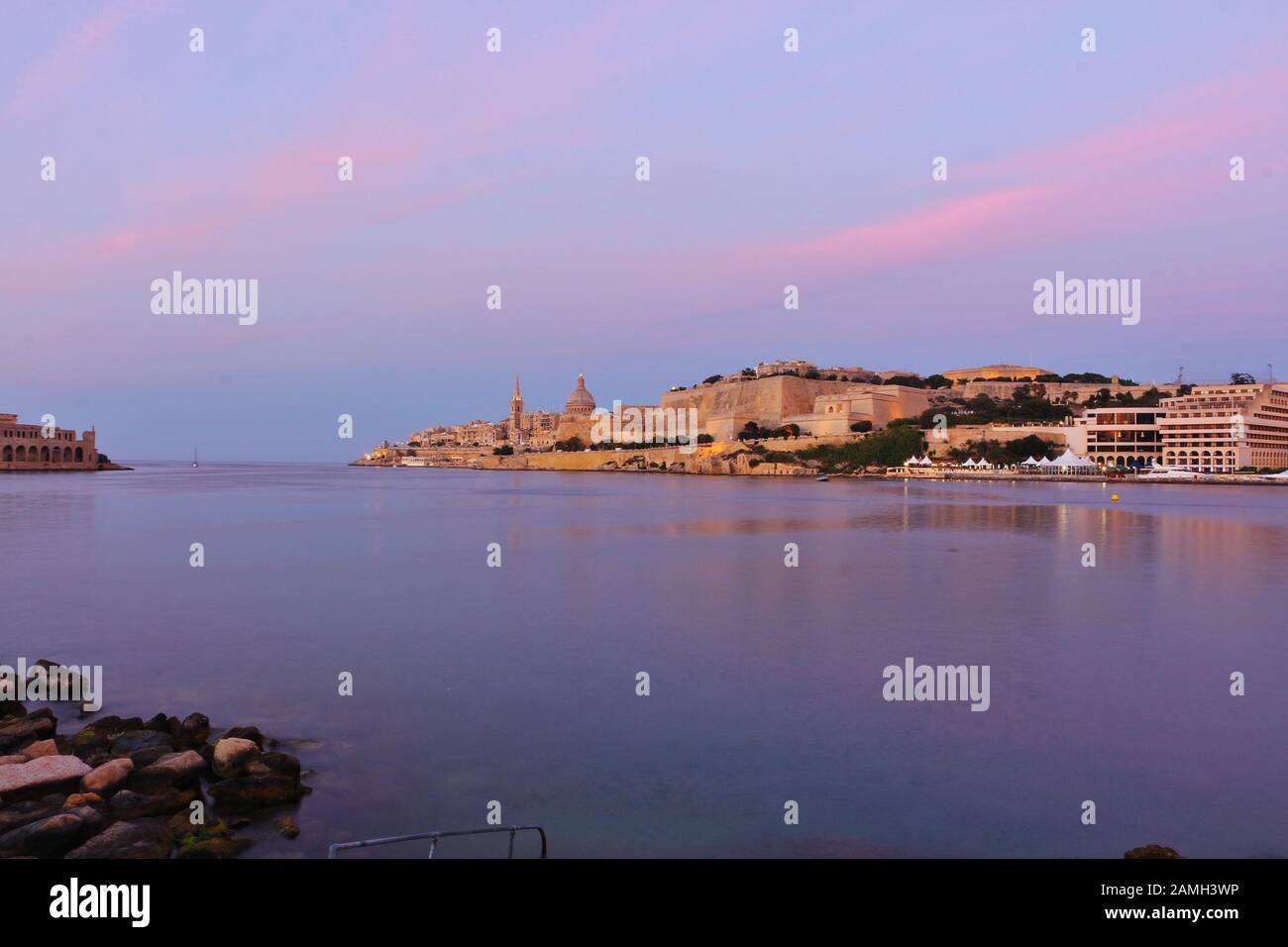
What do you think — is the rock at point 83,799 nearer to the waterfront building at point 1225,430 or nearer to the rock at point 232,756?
the rock at point 232,756

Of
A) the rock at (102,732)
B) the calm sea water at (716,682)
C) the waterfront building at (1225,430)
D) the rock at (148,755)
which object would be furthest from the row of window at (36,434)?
the waterfront building at (1225,430)

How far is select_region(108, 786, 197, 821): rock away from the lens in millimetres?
4730

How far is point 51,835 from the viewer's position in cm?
423

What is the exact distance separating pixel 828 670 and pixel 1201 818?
3594 mm

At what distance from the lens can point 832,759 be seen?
583 cm

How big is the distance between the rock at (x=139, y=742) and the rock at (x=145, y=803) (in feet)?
2.22

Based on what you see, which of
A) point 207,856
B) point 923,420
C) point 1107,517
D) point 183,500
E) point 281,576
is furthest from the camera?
point 923,420

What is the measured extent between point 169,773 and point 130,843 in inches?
34.0

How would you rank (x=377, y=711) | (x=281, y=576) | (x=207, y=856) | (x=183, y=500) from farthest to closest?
(x=183, y=500) → (x=281, y=576) → (x=377, y=711) → (x=207, y=856)

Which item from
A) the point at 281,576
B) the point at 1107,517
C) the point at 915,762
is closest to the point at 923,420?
the point at 1107,517

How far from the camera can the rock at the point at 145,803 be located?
4730 millimetres

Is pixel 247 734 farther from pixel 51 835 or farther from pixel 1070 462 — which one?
pixel 1070 462
